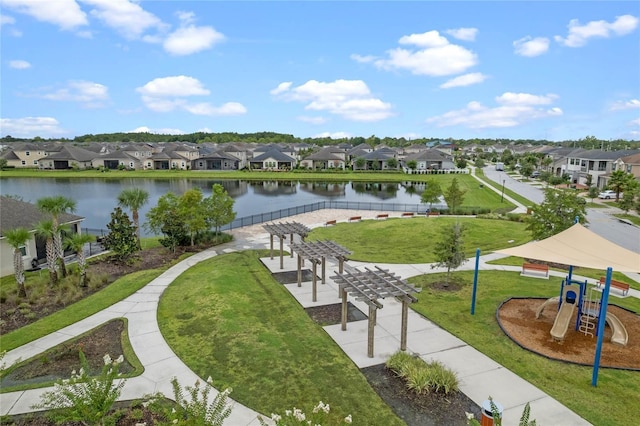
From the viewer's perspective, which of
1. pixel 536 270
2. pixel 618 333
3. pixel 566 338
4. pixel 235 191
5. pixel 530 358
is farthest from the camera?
pixel 235 191

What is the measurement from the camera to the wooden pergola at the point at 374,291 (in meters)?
12.0

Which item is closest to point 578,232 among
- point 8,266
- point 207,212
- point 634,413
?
point 634,413

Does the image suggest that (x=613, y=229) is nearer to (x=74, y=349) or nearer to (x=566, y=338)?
(x=566, y=338)

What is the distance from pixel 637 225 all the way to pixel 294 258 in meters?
32.3

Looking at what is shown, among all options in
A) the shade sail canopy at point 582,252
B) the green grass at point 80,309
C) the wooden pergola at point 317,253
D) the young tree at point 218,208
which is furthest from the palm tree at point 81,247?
the shade sail canopy at point 582,252

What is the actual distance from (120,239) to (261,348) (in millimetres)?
13468

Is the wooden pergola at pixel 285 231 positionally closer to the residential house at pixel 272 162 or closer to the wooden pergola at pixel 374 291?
the wooden pergola at pixel 374 291

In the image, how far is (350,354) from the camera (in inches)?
482

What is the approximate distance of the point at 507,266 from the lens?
22094mm

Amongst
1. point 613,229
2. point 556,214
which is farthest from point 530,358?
point 613,229

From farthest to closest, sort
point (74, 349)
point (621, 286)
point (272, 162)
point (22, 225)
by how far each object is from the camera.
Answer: point (272, 162) < point (22, 225) < point (621, 286) < point (74, 349)

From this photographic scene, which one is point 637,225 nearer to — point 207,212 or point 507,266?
point 507,266

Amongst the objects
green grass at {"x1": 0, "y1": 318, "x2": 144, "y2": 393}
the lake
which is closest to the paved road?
the lake

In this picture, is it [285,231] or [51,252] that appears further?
[285,231]
